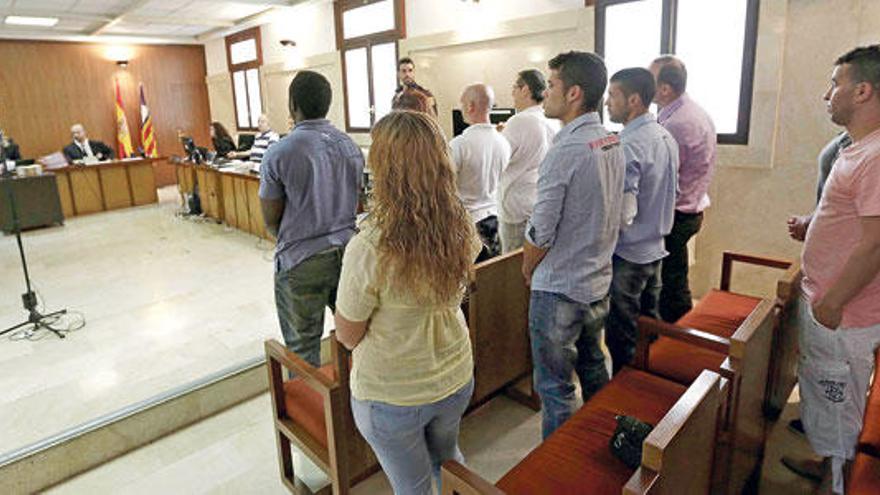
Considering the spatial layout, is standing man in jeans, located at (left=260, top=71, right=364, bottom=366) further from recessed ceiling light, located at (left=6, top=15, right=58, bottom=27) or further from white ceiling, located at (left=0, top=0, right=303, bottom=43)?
recessed ceiling light, located at (left=6, top=15, right=58, bottom=27)

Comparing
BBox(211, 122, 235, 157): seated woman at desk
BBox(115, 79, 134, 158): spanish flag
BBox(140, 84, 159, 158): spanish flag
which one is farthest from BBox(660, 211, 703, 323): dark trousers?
BBox(115, 79, 134, 158): spanish flag

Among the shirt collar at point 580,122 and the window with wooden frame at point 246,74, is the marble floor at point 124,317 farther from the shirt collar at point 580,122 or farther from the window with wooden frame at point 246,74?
the window with wooden frame at point 246,74

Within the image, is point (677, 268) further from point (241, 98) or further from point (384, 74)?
point (241, 98)

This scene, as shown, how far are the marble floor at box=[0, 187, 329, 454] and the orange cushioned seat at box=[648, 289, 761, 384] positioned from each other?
216 cm

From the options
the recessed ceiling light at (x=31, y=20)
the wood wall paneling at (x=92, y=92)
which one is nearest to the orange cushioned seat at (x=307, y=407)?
the recessed ceiling light at (x=31, y=20)

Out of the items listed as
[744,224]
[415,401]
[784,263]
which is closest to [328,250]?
[415,401]

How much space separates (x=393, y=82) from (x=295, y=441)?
562cm

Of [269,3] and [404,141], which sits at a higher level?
[269,3]

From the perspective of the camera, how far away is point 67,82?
933cm

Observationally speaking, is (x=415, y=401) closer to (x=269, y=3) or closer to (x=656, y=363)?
(x=656, y=363)

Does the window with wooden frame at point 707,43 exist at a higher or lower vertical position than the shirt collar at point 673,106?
higher

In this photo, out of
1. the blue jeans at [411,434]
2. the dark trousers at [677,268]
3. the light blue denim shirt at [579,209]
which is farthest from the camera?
the dark trousers at [677,268]

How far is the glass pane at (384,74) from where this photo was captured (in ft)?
21.9

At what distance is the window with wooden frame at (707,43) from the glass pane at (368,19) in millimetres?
3055
